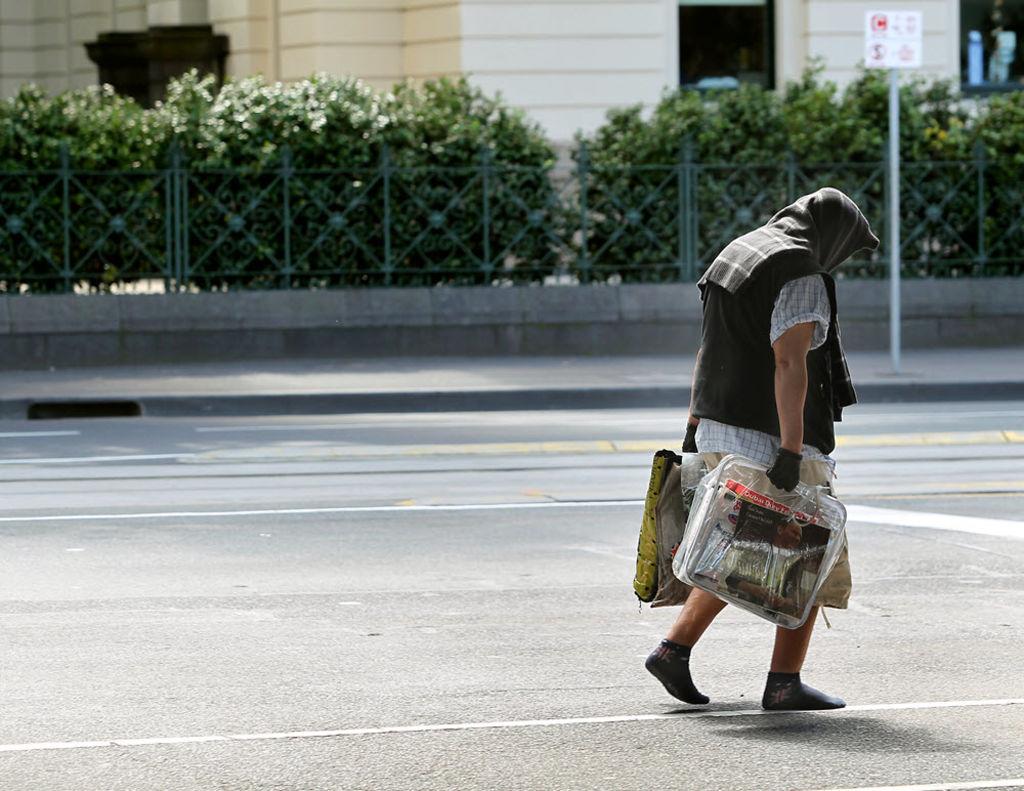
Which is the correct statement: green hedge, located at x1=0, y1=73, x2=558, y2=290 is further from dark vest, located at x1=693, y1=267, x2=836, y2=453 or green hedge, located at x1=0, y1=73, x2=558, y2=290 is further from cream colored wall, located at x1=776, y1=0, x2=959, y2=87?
dark vest, located at x1=693, y1=267, x2=836, y2=453

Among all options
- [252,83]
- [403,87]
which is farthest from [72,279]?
[403,87]

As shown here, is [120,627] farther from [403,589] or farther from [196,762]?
[196,762]

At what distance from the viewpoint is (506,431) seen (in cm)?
1331

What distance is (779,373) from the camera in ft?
17.3

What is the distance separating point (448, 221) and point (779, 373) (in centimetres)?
1335

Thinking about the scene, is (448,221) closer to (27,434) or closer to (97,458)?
(27,434)

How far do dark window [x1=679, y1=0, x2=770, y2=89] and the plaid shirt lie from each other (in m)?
18.6

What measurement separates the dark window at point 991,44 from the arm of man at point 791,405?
64.8 ft

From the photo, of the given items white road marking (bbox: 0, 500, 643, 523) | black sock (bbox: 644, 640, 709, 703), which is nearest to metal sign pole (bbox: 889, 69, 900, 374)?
white road marking (bbox: 0, 500, 643, 523)

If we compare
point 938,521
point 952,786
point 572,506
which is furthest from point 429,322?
point 952,786

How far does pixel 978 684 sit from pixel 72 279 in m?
13.6

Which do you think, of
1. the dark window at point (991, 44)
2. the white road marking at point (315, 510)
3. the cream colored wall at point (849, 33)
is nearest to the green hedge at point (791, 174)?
the cream colored wall at point (849, 33)

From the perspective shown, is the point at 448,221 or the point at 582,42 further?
the point at 582,42

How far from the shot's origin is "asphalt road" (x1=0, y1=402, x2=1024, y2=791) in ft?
16.4
